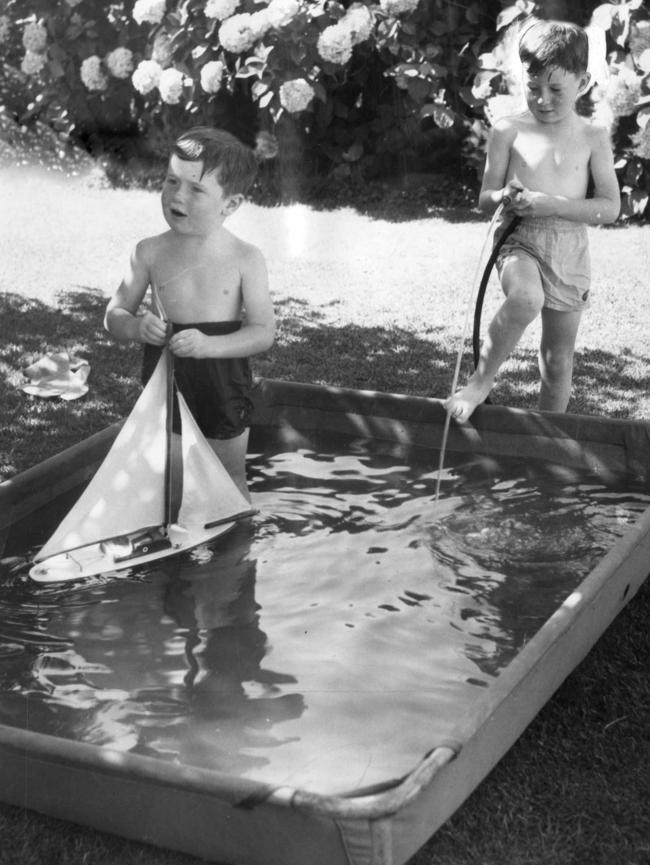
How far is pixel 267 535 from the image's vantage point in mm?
3879

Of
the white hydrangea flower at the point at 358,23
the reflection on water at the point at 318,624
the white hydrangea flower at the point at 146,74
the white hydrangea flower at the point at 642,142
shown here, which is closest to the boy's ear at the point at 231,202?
the reflection on water at the point at 318,624

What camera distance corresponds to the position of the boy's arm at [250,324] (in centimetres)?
379

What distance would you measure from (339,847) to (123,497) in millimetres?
1729

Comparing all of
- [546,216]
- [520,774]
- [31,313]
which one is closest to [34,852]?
[520,774]

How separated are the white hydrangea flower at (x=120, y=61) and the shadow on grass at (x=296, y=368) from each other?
2.80m

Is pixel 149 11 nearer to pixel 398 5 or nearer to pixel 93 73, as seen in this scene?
pixel 93 73

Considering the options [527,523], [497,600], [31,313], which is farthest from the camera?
[31,313]

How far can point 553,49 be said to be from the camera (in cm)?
422

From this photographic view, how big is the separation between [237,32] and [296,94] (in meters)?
0.57

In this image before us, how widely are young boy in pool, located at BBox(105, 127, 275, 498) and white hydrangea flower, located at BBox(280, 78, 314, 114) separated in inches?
184

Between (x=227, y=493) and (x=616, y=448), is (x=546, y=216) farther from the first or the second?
(x=227, y=493)

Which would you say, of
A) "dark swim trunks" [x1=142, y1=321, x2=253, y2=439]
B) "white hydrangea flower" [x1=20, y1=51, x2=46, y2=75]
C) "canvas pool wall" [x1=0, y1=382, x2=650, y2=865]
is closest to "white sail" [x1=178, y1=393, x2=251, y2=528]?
"dark swim trunks" [x1=142, y1=321, x2=253, y2=439]

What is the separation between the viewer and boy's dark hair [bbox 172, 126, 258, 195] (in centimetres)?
381

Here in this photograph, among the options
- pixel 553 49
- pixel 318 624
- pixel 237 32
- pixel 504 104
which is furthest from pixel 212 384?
pixel 237 32
